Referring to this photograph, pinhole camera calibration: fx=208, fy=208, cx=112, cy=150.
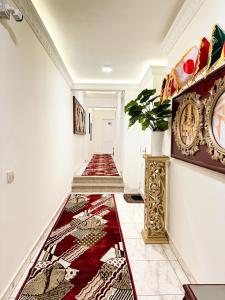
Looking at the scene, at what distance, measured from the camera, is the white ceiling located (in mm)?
1968

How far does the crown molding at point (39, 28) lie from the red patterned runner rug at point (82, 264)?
92.1 inches

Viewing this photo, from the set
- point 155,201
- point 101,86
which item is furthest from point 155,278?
point 101,86

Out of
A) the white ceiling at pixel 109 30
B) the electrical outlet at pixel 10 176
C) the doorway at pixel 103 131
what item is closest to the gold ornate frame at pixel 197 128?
the white ceiling at pixel 109 30

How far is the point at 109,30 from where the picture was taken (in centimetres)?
240

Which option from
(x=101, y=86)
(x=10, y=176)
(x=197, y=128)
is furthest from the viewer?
(x=101, y=86)

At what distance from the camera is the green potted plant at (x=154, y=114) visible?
2434 mm

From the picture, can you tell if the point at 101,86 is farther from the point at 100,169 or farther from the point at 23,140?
the point at 23,140

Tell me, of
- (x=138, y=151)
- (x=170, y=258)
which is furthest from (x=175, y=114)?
(x=138, y=151)

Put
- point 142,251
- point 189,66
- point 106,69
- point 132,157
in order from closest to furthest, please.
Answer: point 189,66 < point 142,251 < point 106,69 < point 132,157

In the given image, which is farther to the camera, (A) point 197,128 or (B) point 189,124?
(B) point 189,124

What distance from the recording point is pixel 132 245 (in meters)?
2.51

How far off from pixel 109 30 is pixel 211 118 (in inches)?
65.1

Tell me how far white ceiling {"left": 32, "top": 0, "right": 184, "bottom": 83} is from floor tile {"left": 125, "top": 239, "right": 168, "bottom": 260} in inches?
99.7

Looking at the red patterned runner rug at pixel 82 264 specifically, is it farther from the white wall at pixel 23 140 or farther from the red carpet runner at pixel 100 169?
the red carpet runner at pixel 100 169
